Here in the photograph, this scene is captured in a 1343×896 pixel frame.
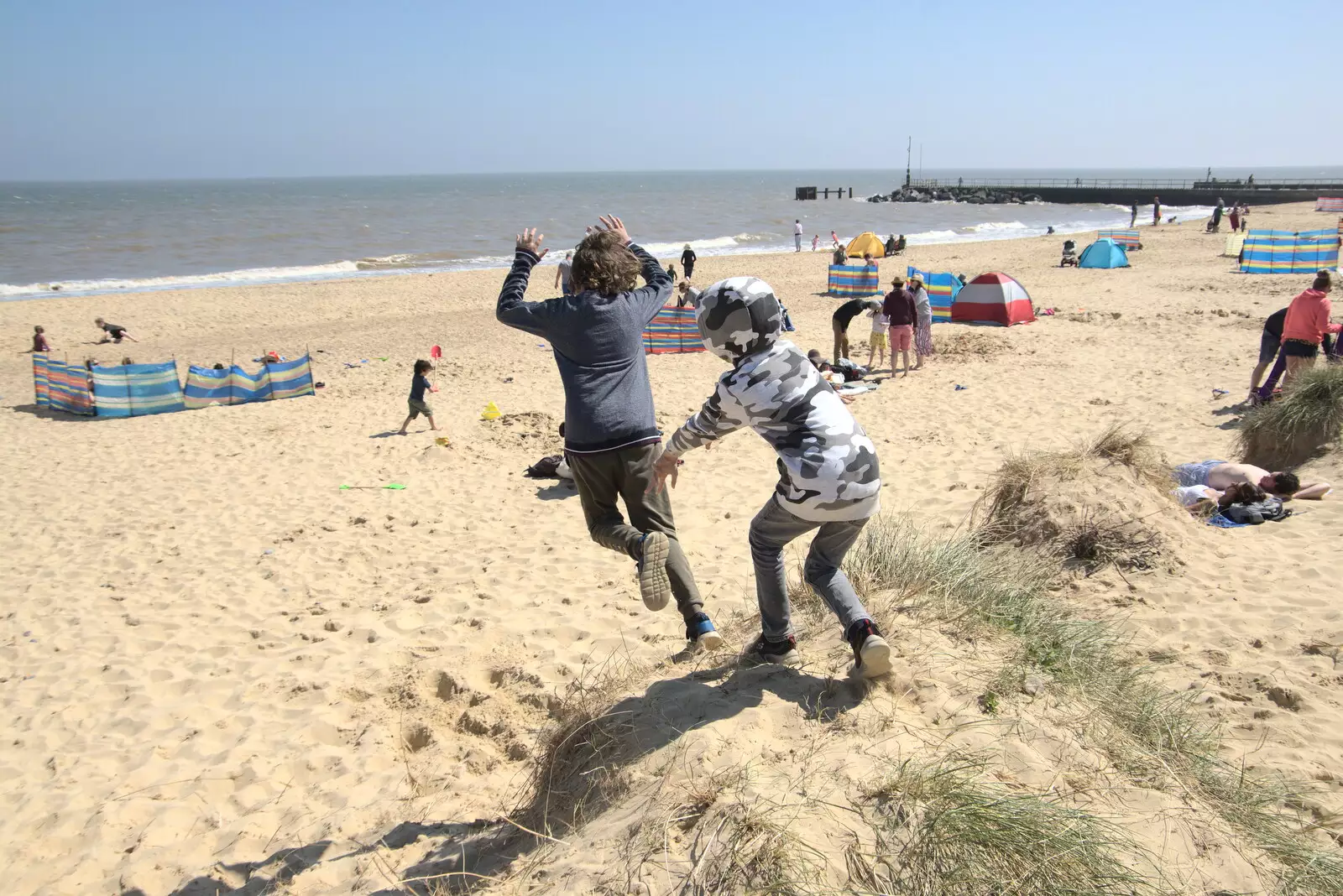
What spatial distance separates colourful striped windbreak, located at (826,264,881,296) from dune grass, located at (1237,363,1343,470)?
1421cm

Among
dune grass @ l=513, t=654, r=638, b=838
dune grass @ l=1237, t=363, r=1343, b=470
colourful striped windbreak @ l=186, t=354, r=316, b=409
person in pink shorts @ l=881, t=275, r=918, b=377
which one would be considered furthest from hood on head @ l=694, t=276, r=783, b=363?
colourful striped windbreak @ l=186, t=354, r=316, b=409

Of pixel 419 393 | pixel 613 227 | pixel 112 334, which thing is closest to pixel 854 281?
pixel 419 393

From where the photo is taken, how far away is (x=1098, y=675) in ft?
11.1

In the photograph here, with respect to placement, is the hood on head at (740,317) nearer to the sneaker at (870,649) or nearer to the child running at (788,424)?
the child running at (788,424)

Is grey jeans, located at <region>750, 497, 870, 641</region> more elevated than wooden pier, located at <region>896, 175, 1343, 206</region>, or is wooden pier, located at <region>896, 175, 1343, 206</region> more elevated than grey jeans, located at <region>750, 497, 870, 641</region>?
wooden pier, located at <region>896, 175, 1343, 206</region>

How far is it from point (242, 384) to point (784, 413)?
38.6ft

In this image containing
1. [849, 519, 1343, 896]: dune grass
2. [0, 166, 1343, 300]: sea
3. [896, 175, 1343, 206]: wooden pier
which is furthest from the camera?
[896, 175, 1343, 206]: wooden pier

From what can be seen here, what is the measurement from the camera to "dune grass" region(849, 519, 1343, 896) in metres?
2.49

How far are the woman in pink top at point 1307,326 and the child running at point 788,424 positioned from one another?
7.63 meters

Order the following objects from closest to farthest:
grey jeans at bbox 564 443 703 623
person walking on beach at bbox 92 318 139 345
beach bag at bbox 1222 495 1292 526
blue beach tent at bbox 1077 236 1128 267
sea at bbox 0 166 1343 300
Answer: grey jeans at bbox 564 443 703 623, beach bag at bbox 1222 495 1292 526, person walking on beach at bbox 92 318 139 345, blue beach tent at bbox 1077 236 1128 267, sea at bbox 0 166 1343 300

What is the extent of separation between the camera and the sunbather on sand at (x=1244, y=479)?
19.3 ft

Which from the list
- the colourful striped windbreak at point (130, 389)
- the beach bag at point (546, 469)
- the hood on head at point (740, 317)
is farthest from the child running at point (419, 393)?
the hood on head at point (740, 317)

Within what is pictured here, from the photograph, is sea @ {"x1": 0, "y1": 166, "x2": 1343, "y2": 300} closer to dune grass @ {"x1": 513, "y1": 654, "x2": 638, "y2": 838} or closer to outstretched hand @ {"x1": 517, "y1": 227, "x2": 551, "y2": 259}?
outstretched hand @ {"x1": 517, "y1": 227, "x2": 551, "y2": 259}

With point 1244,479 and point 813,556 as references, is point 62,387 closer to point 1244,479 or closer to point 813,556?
point 813,556
